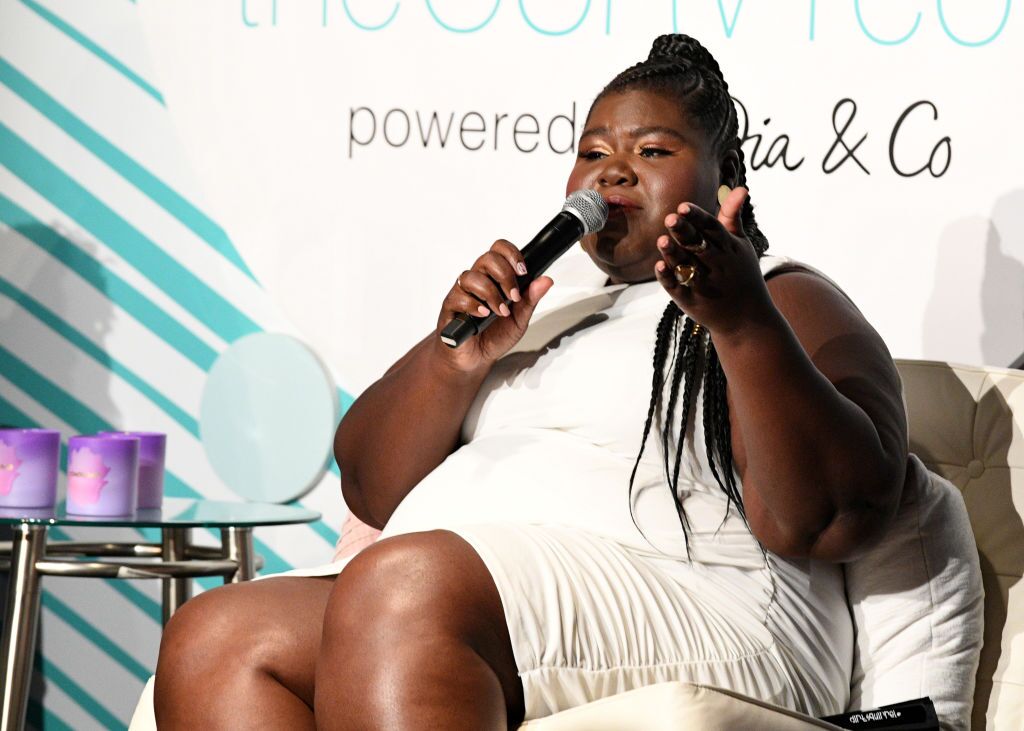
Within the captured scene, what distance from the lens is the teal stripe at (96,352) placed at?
2.58 metres

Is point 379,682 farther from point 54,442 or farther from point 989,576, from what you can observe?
point 54,442

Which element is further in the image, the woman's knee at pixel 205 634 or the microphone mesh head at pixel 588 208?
the microphone mesh head at pixel 588 208

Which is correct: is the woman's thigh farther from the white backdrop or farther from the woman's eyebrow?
the white backdrop

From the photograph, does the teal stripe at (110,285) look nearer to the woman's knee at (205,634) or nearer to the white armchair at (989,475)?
the white armchair at (989,475)

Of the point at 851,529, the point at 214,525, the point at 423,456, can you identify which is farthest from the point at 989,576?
the point at 214,525

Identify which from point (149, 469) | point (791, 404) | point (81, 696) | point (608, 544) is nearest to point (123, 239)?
point (149, 469)

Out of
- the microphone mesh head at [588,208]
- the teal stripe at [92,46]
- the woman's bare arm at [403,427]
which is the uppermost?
the teal stripe at [92,46]

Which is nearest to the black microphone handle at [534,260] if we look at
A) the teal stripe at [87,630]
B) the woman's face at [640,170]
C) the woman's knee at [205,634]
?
the woman's face at [640,170]

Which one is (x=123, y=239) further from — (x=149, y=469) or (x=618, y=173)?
(x=618, y=173)

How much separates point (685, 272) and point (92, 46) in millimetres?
1833

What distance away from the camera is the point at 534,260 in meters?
1.37

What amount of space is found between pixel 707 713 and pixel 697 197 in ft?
2.13

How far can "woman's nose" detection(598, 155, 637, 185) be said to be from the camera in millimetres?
1499

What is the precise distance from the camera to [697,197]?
1516 mm
